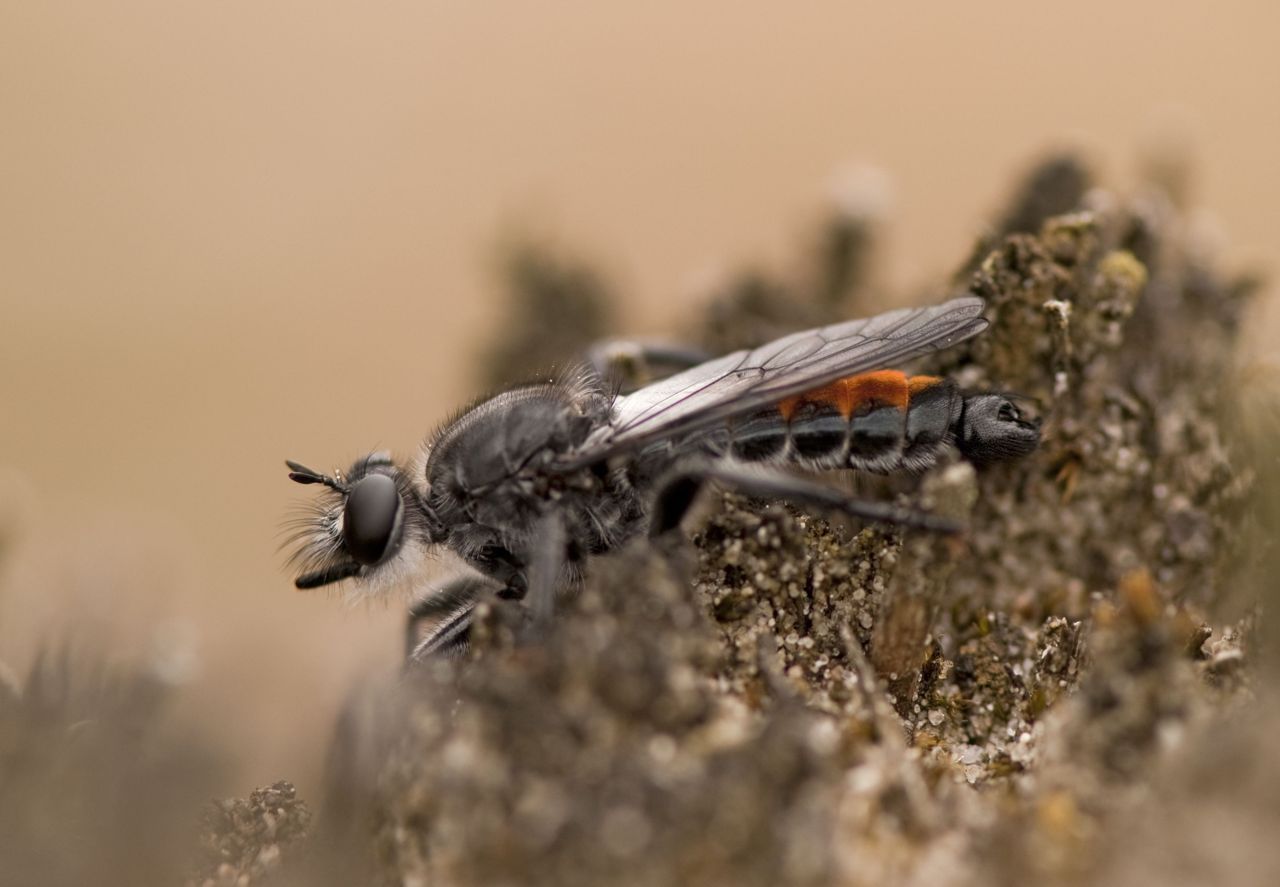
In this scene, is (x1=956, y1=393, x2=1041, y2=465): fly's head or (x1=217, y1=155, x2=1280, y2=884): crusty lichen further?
(x1=956, y1=393, x2=1041, y2=465): fly's head

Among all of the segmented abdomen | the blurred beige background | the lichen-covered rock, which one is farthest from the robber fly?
the blurred beige background

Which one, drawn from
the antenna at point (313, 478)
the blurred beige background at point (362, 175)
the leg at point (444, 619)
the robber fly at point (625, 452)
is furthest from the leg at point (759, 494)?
the blurred beige background at point (362, 175)

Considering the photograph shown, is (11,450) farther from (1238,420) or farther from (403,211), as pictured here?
(1238,420)

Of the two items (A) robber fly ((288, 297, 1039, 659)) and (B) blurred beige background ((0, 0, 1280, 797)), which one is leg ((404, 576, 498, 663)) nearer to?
(A) robber fly ((288, 297, 1039, 659))

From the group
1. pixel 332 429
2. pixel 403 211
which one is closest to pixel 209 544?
pixel 332 429

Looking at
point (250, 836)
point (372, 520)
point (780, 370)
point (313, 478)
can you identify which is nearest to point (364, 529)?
point (372, 520)
